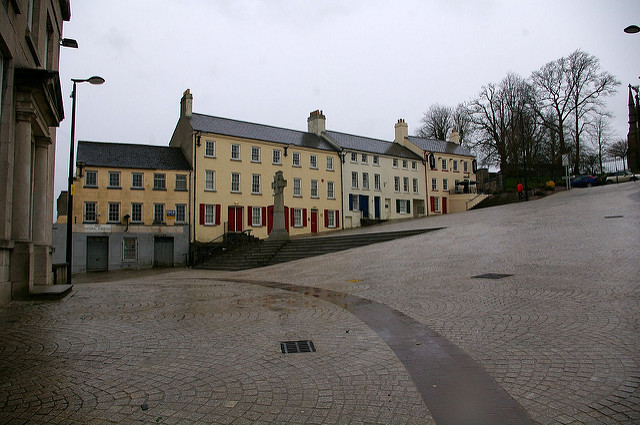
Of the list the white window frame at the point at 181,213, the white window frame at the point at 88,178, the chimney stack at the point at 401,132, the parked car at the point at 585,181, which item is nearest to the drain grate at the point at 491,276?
the white window frame at the point at 181,213

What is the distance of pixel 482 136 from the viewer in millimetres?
55938

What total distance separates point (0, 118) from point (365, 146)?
1686 inches

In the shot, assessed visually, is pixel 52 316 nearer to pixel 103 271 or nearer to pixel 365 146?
pixel 103 271

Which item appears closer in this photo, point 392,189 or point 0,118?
point 0,118

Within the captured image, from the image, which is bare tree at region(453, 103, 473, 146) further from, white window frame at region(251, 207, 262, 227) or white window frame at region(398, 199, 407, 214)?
white window frame at region(251, 207, 262, 227)

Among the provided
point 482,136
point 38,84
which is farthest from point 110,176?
point 482,136

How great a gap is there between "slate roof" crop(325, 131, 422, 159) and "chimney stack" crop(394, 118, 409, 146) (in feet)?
4.42

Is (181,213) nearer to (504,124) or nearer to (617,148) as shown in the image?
(504,124)

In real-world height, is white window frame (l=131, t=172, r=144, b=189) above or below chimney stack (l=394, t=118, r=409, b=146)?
below

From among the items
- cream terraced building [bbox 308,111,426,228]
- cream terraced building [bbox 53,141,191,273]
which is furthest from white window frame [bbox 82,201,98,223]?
cream terraced building [bbox 308,111,426,228]

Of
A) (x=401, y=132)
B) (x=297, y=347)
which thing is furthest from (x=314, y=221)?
(x=297, y=347)

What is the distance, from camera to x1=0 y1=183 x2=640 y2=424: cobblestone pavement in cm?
365

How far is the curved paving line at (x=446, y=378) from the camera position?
3.54 meters

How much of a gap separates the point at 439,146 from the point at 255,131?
25695 mm
